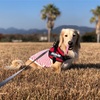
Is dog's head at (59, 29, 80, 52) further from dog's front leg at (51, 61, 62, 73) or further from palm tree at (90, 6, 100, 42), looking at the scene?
palm tree at (90, 6, 100, 42)

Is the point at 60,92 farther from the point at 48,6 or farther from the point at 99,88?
the point at 48,6

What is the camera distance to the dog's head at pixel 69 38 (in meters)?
6.43

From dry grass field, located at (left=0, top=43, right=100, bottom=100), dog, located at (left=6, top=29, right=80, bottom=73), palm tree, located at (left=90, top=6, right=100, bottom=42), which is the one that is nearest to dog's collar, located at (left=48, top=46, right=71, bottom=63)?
dog, located at (left=6, top=29, right=80, bottom=73)

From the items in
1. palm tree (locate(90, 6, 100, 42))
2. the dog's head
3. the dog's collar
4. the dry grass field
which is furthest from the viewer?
palm tree (locate(90, 6, 100, 42))

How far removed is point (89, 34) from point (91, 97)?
173 ft

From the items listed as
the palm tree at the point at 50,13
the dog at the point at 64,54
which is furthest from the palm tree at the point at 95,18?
the dog at the point at 64,54

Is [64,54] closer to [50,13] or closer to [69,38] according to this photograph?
[69,38]

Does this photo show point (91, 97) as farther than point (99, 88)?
No

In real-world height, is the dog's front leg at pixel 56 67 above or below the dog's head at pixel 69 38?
below

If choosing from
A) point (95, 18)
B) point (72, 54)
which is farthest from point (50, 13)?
point (72, 54)

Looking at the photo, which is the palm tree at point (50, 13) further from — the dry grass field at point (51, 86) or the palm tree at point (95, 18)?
the dry grass field at point (51, 86)

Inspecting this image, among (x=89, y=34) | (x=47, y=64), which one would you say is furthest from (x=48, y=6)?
(x=47, y=64)

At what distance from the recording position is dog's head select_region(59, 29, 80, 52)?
253 inches

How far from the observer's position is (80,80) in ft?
18.1
